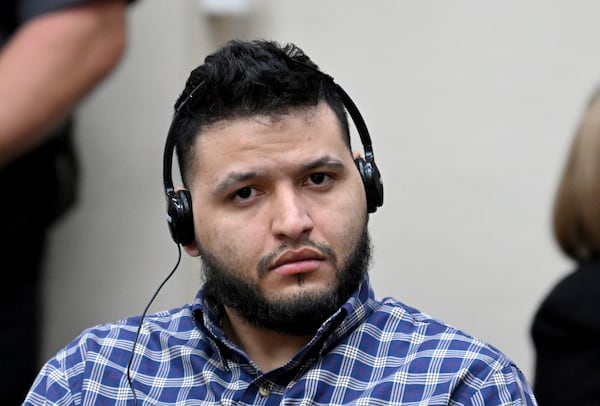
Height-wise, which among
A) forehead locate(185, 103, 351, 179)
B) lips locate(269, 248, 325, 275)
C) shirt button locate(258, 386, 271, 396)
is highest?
forehead locate(185, 103, 351, 179)

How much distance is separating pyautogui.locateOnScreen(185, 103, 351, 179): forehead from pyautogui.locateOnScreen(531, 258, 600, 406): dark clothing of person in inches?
30.9

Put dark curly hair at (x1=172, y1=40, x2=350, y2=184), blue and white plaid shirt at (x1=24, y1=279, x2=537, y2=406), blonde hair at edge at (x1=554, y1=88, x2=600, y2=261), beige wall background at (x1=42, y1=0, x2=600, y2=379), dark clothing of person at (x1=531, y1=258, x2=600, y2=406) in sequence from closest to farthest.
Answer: blue and white plaid shirt at (x1=24, y1=279, x2=537, y2=406), dark curly hair at (x1=172, y1=40, x2=350, y2=184), dark clothing of person at (x1=531, y1=258, x2=600, y2=406), blonde hair at edge at (x1=554, y1=88, x2=600, y2=261), beige wall background at (x1=42, y1=0, x2=600, y2=379)

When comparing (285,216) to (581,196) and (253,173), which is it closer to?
(253,173)

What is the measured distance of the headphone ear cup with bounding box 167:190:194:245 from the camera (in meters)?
1.98

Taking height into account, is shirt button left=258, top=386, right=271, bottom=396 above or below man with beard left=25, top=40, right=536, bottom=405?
below

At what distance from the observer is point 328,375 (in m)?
1.87

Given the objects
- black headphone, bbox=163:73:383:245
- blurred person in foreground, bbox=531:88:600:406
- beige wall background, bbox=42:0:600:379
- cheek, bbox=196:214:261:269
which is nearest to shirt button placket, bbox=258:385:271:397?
cheek, bbox=196:214:261:269

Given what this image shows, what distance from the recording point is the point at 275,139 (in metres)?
1.89

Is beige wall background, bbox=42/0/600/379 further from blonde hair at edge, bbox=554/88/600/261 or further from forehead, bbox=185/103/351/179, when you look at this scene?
forehead, bbox=185/103/351/179

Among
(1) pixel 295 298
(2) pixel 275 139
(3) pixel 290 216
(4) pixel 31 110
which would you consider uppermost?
(4) pixel 31 110

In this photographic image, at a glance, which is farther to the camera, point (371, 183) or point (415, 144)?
point (415, 144)

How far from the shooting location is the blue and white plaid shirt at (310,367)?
1819mm

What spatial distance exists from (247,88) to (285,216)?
241 mm

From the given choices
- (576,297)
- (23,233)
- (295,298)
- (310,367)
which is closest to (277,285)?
(295,298)
